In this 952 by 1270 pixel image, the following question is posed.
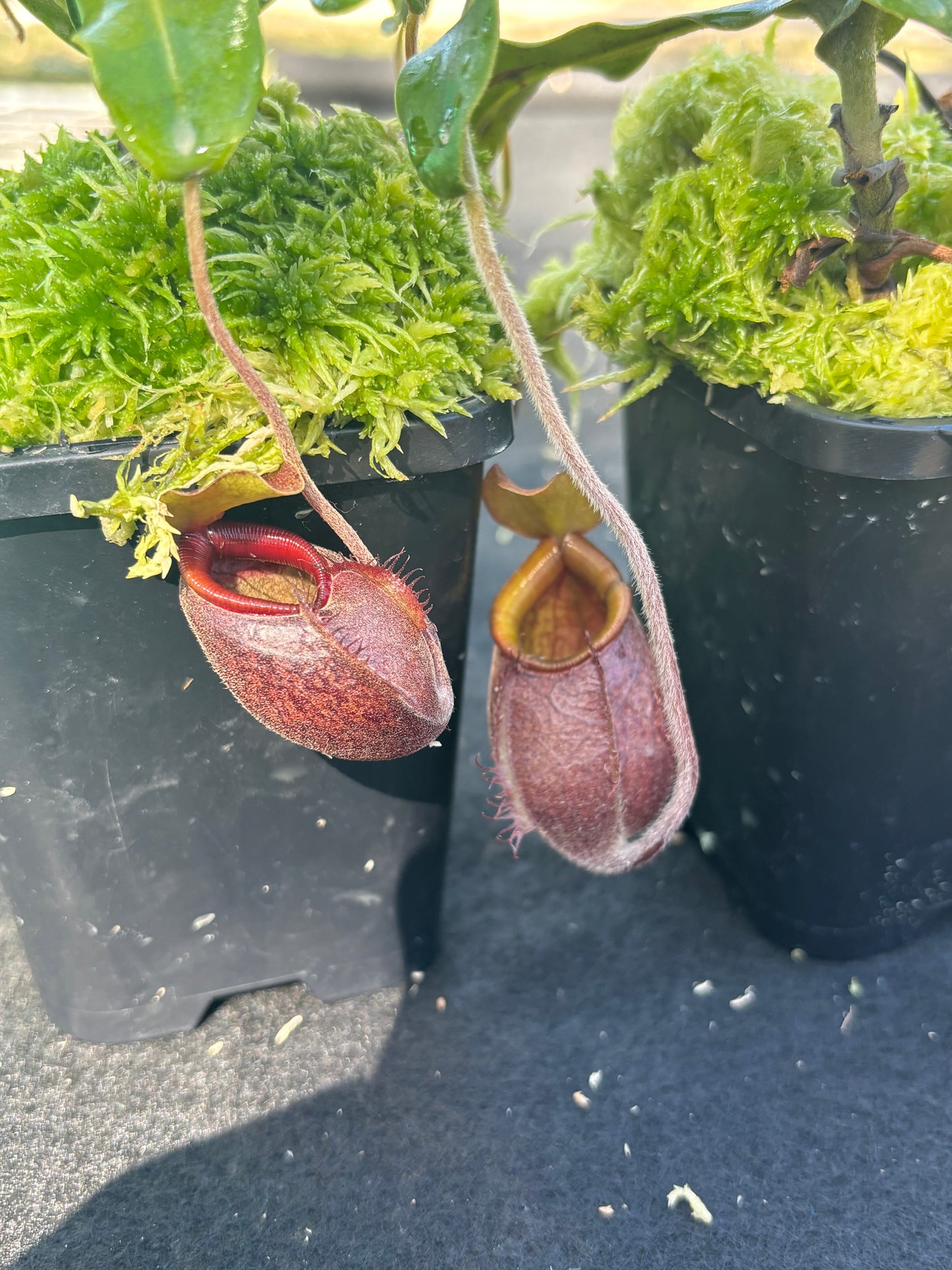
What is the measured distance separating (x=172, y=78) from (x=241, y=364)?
0.42ft

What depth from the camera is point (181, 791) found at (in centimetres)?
68

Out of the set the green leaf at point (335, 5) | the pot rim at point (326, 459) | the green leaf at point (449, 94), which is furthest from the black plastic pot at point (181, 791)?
the green leaf at point (335, 5)

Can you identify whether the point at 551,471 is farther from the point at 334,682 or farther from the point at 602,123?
the point at 602,123

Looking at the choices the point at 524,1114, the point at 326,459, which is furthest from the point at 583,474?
the point at 524,1114

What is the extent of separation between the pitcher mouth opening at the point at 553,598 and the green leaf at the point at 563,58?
0.34 m

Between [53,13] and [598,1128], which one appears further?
[598,1128]

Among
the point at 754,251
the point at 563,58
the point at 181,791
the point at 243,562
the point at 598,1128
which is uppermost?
the point at 563,58

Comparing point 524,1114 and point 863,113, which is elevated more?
point 863,113

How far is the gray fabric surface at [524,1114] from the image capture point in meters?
0.64

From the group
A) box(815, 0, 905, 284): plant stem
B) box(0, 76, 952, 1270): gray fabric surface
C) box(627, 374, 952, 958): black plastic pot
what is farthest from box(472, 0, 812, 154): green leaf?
box(0, 76, 952, 1270): gray fabric surface

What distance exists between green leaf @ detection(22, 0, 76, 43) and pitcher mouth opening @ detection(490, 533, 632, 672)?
474 millimetres

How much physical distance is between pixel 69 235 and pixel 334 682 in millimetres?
314

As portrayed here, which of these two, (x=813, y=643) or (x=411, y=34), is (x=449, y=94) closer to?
(x=411, y=34)

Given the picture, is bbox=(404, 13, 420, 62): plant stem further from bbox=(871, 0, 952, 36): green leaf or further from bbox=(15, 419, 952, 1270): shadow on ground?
bbox=(15, 419, 952, 1270): shadow on ground
